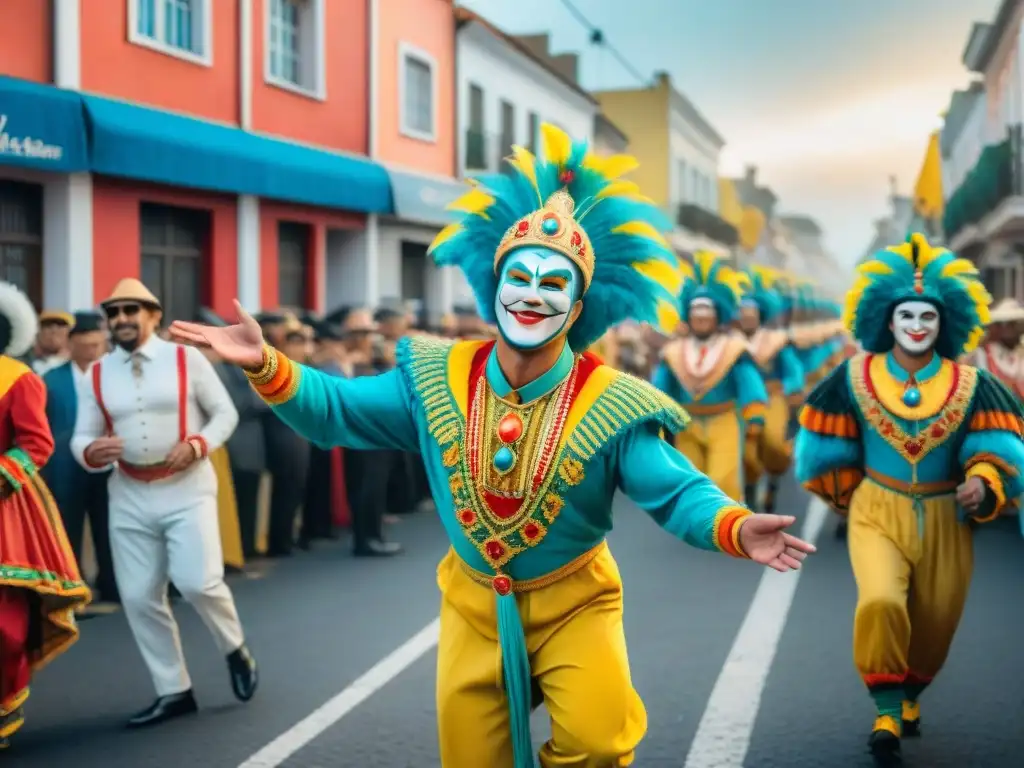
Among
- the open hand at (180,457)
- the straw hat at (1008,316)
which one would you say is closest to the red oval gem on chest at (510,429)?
the open hand at (180,457)

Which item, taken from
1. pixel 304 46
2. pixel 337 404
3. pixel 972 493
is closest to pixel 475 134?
pixel 304 46

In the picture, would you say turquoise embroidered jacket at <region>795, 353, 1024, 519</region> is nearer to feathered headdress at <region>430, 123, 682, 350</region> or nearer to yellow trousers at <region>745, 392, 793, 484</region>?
feathered headdress at <region>430, 123, 682, 350</region>

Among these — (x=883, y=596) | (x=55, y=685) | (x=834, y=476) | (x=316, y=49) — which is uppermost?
(x=316, y=49)

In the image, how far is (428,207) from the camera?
22141 mm

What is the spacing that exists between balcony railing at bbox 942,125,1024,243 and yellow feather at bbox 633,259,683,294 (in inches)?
944

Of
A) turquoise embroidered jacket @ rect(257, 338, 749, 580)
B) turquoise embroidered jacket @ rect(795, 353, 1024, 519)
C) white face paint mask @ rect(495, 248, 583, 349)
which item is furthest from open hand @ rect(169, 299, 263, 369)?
turquoise embroidered jacket @ rect(795, 353, 1024, 519)

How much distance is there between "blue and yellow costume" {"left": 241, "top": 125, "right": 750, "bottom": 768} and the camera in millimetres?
4082

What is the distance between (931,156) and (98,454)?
30.7 m

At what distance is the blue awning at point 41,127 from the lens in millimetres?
12477

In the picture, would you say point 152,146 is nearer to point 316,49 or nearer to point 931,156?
point 316,49

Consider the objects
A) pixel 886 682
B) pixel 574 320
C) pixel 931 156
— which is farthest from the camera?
pixel 931 156

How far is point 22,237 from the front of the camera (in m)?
13.8

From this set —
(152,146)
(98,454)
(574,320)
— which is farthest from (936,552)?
(152,146)

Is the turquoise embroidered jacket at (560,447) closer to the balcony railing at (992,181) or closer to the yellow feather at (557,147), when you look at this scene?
the yellow feather at (557,147)
